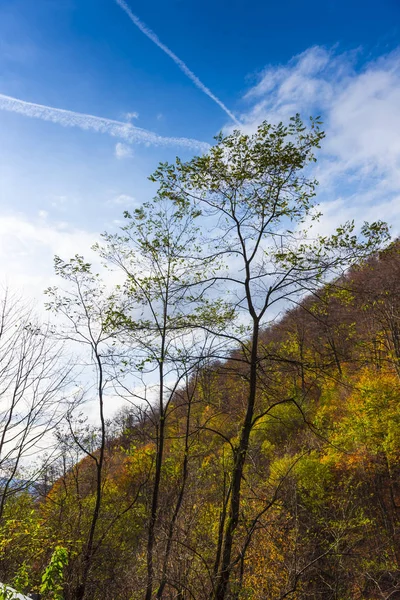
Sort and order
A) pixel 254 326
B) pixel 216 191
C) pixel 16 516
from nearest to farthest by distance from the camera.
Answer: pixel 254 326 → pixel 216 191 → pixel 16 516

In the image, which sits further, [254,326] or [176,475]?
[176,475]

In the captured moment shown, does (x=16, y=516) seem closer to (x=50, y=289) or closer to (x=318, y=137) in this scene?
(x=50, y=289)

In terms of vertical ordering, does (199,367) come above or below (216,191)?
below

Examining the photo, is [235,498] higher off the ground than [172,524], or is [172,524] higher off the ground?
[235,498]

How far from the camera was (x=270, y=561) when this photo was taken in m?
14.2

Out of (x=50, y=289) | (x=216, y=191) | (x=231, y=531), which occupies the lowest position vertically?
(x=231, y=531)

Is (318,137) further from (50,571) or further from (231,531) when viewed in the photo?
(50,571)

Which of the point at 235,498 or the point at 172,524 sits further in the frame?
the point at 172,524

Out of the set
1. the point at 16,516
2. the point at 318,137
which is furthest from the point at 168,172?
the point at 16,516

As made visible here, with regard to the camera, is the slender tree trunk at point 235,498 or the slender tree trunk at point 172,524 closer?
the slender tree trunk at point 235,498

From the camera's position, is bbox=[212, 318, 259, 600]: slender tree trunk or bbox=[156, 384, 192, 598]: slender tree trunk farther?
bbox=[156, 384, 192, 598]: slender tree trunk

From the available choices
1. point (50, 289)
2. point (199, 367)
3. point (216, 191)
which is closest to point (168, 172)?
point (216, 191)

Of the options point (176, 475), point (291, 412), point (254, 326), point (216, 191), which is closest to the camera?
point (254, 326)

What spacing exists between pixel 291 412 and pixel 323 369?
84.3 feet
